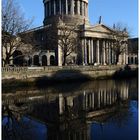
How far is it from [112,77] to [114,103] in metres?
23.9

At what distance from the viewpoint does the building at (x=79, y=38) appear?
177 feet

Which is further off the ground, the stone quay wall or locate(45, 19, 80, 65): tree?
locate(45, 19, 80, 65): tree

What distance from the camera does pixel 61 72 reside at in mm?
34219

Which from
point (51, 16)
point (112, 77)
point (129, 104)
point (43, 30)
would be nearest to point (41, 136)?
point (129, 104)

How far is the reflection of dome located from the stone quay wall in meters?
24.6

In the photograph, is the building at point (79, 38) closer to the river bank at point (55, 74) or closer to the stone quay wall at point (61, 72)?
the river bank at point (55, 74)

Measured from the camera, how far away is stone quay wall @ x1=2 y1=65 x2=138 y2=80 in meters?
28.8

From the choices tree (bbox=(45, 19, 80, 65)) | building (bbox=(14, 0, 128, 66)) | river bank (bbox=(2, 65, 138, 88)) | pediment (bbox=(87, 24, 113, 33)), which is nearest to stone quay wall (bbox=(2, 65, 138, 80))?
river bank (bbox=(2, 65, 138, 88))

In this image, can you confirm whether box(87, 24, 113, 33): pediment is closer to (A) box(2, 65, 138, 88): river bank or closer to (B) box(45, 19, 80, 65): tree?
(B) box(45, 19, 80, 65): tree

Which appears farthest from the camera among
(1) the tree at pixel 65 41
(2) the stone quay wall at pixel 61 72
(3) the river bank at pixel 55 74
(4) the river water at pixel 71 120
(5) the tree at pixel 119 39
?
(5) the tree at pixel 119 39

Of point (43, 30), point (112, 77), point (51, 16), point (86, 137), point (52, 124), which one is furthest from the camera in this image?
point (51, 16)

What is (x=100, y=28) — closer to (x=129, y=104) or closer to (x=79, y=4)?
(x=79, y=4)

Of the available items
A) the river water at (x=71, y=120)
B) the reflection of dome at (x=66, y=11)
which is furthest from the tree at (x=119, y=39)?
the river water at (x=71, y=120)

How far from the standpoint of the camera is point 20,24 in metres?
28.5
